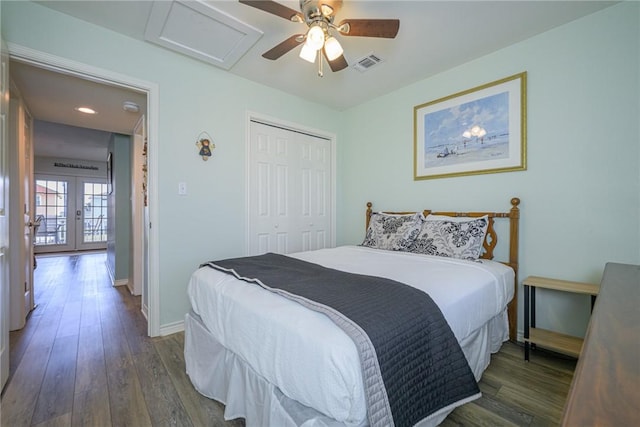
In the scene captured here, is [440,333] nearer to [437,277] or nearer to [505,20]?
[437,277]

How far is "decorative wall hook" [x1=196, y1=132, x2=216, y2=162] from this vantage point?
8.66 feet

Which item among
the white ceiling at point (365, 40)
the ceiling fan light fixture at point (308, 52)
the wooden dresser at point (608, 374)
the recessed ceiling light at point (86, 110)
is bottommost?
the wooden dresser at point (608, 374)

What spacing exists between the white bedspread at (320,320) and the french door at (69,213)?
25.2 feet

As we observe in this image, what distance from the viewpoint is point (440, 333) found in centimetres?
120

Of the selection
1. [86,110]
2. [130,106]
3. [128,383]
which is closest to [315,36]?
[130,106]

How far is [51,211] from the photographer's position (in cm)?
691

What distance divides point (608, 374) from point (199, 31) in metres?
2.79

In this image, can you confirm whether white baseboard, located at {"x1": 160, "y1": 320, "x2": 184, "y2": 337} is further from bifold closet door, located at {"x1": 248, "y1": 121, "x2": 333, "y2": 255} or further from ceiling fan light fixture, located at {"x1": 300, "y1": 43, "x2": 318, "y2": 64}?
ceiling fan light fixture, located at {"x1": 300, "y1": 43, "x2": 318, "y2": 64}

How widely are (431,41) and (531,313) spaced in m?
2.34

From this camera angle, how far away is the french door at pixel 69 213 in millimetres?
6820

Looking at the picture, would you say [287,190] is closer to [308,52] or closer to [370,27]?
[308,52]

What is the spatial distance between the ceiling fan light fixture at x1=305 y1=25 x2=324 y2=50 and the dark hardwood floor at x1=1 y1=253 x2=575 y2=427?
220cm

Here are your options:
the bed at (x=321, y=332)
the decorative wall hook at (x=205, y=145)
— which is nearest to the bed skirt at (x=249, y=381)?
the bed at (x=321, y=332)

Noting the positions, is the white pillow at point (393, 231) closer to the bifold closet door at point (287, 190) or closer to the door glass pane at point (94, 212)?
the bifold closet door at point (287, 190)
